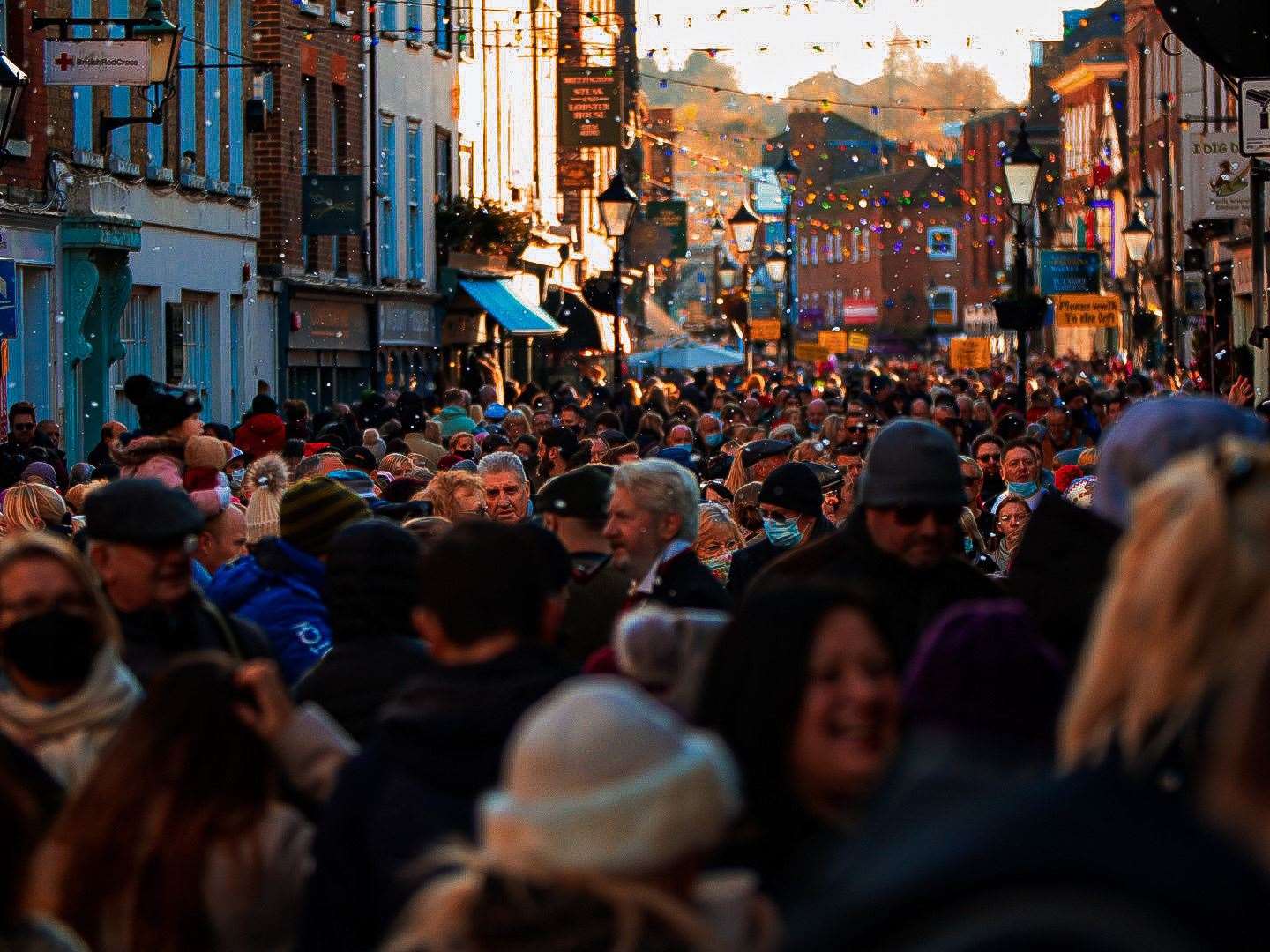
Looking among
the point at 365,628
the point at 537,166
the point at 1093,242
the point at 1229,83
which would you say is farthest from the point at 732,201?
the point at 365,628

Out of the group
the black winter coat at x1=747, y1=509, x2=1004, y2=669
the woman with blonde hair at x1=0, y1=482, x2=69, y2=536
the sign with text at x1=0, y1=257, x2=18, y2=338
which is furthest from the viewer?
the sign with text at x1=0, y1=257, x2=18, y2=338

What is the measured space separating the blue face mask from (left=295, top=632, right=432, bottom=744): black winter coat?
5514 millimetres

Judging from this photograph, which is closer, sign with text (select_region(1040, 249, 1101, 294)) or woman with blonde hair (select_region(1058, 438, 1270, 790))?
woman with blonde hair (select_region(1058, 438, 1270, 790))

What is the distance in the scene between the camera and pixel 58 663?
4840 mm

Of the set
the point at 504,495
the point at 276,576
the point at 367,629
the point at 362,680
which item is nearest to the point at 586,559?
the point at 276,576

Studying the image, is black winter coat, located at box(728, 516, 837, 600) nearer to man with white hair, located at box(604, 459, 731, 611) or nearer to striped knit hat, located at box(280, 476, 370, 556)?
man with white hair, located at box(604, 459, 731, 611)

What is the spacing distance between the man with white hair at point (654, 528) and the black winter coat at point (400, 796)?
2843 mm

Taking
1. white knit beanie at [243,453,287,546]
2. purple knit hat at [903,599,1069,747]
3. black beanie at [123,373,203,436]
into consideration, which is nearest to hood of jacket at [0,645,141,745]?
purple knit hat at [903,599,1069,747]

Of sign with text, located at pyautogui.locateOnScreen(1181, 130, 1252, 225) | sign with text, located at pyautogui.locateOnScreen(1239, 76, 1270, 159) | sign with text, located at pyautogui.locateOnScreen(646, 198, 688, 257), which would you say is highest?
sign with text, located at pyautogui.locateOnScreen(646, 198, 688, 257)

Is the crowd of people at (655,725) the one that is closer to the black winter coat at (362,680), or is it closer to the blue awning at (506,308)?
the black winter coat at (362,680)

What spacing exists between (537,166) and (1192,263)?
13414 mm

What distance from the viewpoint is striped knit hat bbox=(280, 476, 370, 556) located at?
732 cm

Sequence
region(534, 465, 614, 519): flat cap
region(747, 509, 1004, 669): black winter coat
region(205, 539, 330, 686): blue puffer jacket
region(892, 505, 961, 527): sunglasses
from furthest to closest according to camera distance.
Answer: region(534, 465, 614, 519): flat cap
region(205, 539, 330, 686): blue puffer jacket
region(892, 505, 961, 527): sunglasses
region(747, 509, 1004, 669): black winter coat

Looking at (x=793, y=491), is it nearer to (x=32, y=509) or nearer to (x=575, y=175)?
(x=32, y=509)
